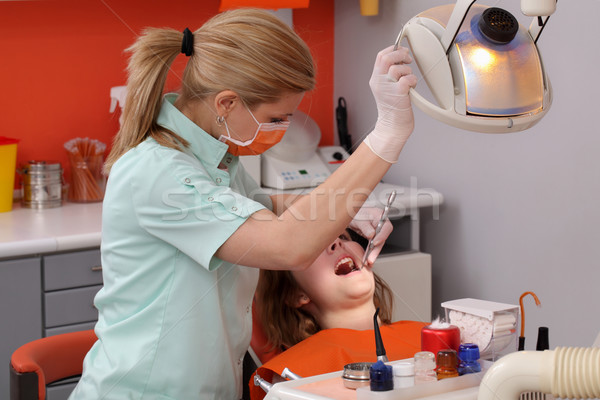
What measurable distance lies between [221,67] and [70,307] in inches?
43.4

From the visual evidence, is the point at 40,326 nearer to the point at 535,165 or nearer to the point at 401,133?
the point at 401,133

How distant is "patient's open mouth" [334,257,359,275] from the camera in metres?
1.84

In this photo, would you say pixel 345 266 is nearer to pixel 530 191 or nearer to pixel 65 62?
pixel 530 191

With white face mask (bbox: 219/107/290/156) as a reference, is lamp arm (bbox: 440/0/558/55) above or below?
above

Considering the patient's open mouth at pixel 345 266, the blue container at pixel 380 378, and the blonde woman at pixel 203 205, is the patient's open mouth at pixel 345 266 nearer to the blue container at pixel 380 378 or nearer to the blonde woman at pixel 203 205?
the blonde woman at pixel 203 205

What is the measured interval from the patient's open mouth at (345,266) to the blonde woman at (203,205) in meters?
0.46

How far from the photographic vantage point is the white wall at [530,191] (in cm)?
203

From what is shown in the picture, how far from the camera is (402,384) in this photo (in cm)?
105

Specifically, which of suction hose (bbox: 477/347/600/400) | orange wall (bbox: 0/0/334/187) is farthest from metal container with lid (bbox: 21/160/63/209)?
suction hose (bbox: 477/347/600/400)

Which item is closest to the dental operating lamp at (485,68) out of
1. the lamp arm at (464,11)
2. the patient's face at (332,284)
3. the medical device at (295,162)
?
the lamp arm at (464,11)

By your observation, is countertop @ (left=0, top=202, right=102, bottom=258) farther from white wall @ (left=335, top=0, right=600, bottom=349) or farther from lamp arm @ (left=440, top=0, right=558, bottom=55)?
lamp arm @ (left=440, top=0, right=558, bottom=55)

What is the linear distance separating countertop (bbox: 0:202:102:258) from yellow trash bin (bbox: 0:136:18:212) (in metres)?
0.04

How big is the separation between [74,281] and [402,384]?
1.29m

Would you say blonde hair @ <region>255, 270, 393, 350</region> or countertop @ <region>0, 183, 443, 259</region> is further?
countertop @ <region>0, 183, 443, 259</region>
